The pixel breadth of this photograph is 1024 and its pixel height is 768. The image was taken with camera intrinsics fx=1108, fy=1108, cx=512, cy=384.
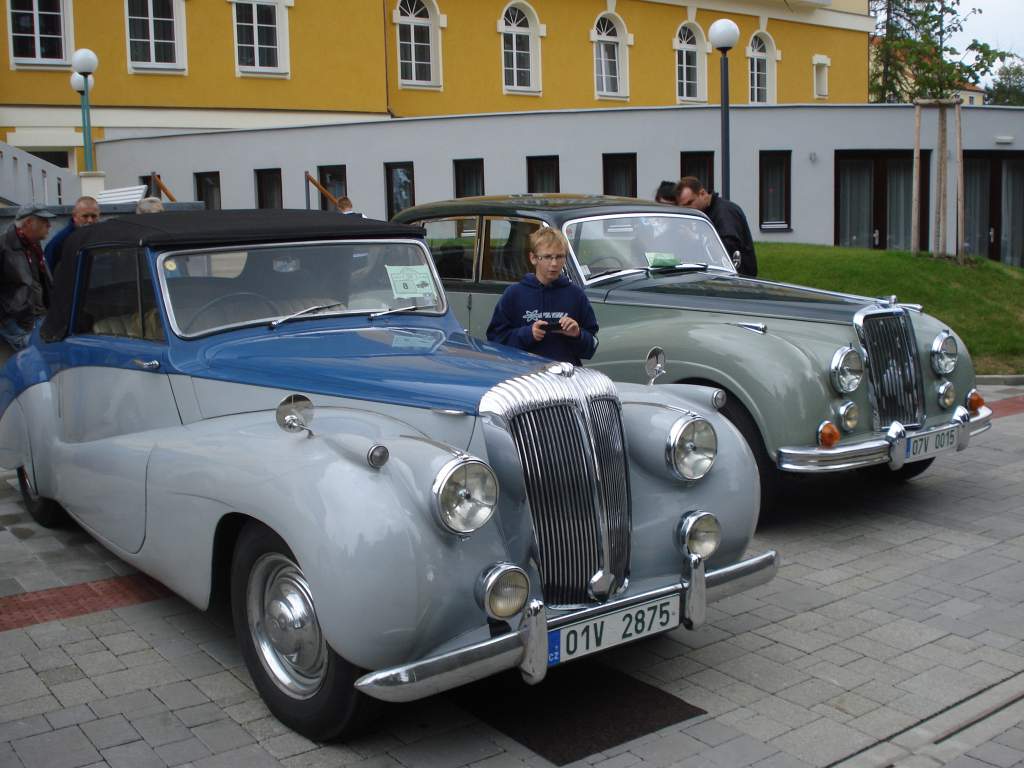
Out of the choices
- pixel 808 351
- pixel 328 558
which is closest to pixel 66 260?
pixel 328 558

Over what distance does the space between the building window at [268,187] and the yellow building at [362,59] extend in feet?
11.6

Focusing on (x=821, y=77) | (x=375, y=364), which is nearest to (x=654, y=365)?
(x=375, y=364)

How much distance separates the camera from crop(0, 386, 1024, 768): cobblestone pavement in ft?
12.4

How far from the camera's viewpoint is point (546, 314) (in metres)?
Answer: 5.82

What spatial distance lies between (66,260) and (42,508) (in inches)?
58.9

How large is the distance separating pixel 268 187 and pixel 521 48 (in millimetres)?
10363

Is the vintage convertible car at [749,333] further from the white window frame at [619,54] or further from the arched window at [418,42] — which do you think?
the white window frame at [619,54]

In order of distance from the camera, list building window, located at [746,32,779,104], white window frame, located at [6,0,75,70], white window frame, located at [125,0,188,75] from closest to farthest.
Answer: white window frame, located at [6,0,75,70] → white window frame, located at [125,0,188,75] → building window, located at [746,32,779,104]

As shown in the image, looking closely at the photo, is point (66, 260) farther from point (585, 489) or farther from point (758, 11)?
point (758, 11)

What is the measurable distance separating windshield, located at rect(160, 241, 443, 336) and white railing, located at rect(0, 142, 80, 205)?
11106mm

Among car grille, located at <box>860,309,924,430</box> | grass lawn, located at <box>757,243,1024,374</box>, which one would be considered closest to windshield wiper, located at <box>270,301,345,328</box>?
car grille, located at <box>860,309,924,430</box>

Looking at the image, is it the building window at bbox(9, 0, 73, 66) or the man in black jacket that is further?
the building window at bbox(9, 0, 73, 66)

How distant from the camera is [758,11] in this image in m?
34.7

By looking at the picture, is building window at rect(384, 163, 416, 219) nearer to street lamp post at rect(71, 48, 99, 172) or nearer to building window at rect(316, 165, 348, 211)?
building window at rect(316, 165, 348, 211)
